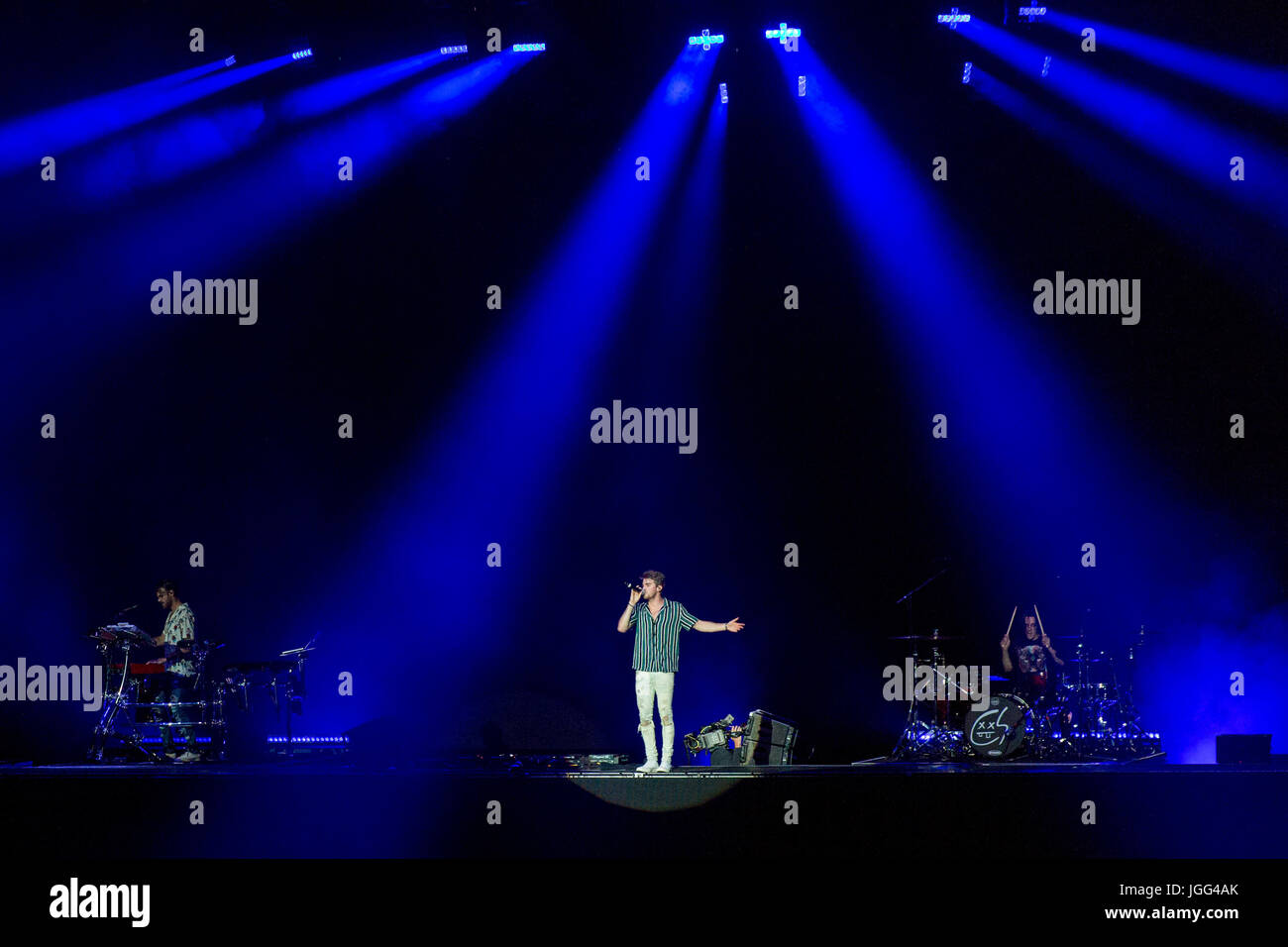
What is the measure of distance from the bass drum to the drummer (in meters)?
0.72

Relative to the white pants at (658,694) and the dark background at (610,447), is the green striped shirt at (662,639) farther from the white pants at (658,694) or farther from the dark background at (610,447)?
the dark background at (610,447)

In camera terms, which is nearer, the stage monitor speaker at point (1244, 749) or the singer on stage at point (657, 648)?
the singer on stage at point (657, 648)

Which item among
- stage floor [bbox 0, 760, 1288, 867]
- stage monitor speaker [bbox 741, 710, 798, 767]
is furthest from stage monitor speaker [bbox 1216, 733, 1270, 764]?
stage monitor speaker [bbox 741, 710, 798, 767]

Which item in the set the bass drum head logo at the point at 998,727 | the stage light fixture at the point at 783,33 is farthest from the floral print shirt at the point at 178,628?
the stage light fixture at the point at 783,33

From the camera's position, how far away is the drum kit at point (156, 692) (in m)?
11.9

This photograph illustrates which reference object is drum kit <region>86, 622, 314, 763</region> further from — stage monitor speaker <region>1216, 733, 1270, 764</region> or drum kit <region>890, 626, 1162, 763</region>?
stage monitor speaker <region>1216, 733, 1270, 764</region>

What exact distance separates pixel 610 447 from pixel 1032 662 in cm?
485

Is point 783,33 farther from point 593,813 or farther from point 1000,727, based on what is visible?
point 593,813

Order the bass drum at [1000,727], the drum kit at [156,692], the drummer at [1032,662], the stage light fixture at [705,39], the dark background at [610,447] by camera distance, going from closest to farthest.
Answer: the bass drum at [1000,727], the drum kit at [156,692], the drummer at [1032,662], the stage light fixture at [705,39], the dark background at [610,447]

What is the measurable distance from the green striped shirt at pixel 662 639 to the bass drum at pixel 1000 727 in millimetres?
2841

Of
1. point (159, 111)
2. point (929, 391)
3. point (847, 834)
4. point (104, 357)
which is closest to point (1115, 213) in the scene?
point (929, 391)

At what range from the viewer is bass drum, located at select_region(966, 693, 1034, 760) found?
11188 mm

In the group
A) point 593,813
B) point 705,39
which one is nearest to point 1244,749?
point 593,813

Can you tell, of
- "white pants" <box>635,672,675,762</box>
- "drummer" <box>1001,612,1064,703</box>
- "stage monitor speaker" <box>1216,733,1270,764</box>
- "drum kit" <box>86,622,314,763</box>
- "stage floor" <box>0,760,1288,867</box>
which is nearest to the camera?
"stage floor" <box>0,760,1288,867</box>
